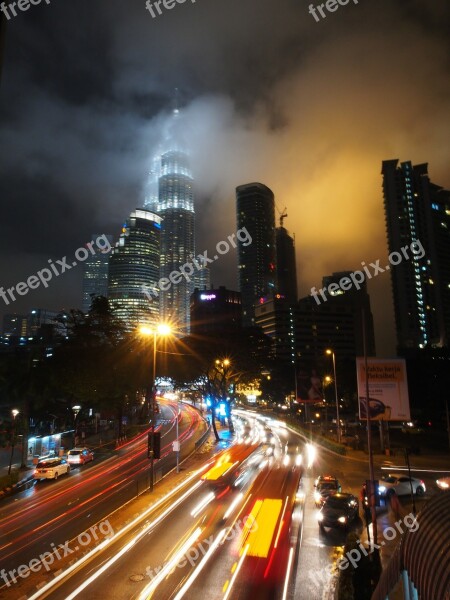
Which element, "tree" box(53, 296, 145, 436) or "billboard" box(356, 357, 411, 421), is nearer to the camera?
"billboard" box(356, 357, 411, 421)

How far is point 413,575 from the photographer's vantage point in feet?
22.8

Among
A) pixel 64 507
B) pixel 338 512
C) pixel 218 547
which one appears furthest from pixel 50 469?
pixel 338 512

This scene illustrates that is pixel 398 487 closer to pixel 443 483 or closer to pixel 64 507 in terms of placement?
pixel 443 483

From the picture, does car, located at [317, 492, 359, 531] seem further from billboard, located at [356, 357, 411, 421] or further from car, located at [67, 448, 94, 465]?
car, located at [67, 448, 94, 465]

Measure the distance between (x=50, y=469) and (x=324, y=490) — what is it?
71.2 ft

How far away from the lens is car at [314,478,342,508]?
22.2 metres

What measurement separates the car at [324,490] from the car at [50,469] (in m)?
20.9

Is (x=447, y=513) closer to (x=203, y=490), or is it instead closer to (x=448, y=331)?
(x=203, y=490)

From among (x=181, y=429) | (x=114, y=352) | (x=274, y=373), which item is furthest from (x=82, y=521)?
(x=274, y=373)

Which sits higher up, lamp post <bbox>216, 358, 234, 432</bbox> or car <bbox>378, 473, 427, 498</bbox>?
lamp post <bbox>216, 358, 234, 432</bbox>

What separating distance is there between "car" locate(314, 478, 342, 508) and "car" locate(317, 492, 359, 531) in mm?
1649

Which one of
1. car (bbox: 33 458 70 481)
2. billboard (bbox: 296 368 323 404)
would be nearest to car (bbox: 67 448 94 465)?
car (bbox: 33 458 70 481)

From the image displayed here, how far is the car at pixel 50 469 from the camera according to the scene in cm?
3253

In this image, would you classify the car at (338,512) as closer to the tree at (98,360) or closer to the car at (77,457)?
the car at (77,457)
